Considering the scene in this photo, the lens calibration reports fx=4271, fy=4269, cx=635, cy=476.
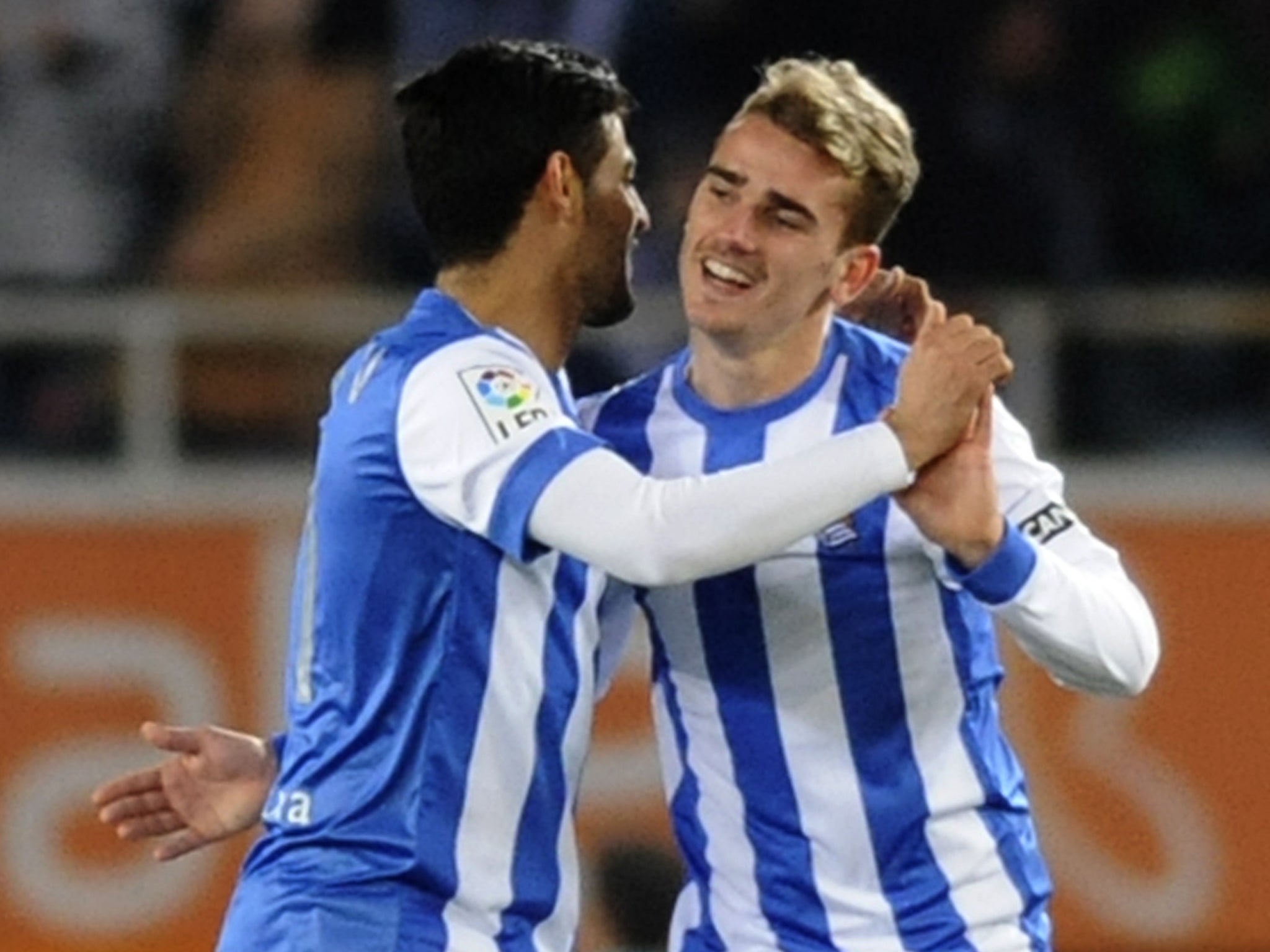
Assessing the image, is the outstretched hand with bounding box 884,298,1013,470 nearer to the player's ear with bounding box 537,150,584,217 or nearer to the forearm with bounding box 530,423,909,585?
the forearm with bounding box 530,423,909,585

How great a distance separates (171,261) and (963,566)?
429 cm

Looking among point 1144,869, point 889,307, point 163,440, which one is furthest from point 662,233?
point 889,307

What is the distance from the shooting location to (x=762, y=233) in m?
5.61

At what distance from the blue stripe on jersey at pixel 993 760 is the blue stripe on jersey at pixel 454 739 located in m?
0.68

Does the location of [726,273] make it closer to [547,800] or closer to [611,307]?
[611,307]

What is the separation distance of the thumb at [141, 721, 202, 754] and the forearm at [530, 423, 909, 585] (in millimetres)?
701

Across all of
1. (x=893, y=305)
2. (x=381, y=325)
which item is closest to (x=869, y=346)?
(x=893, y=305)

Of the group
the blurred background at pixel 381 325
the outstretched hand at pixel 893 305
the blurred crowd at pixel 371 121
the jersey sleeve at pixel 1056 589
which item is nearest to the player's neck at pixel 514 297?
the outstretched hand at pixel 893 305

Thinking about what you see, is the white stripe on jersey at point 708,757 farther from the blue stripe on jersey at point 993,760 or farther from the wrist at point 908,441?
the wrist at point 908,441

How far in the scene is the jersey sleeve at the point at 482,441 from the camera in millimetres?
5301

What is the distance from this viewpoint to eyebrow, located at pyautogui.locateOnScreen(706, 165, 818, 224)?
18.4ft

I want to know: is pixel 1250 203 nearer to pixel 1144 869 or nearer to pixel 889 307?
pixel 1144 869

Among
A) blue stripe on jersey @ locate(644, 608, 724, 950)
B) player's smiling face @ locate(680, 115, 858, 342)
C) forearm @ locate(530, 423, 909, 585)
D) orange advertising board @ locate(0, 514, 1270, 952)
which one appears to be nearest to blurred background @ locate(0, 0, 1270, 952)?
orange advertising board @ locate(0, 514, 1270, 952)

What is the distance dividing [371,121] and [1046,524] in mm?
3961
